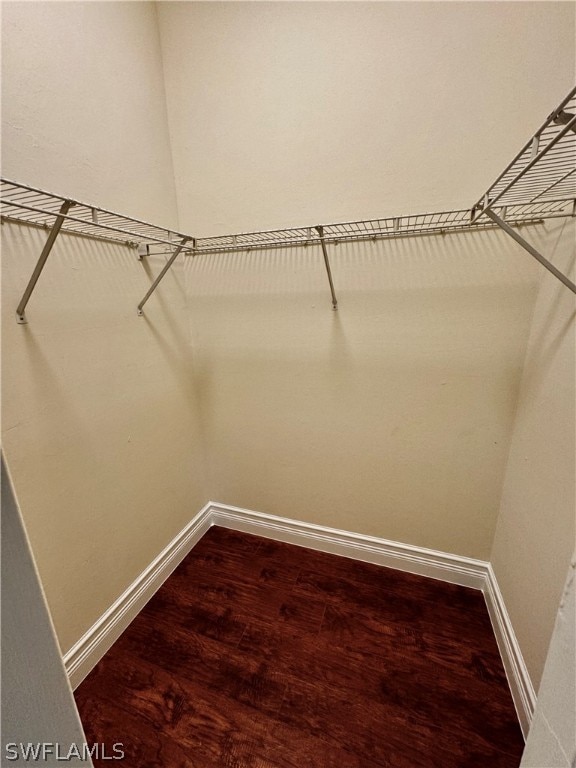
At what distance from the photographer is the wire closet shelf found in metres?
0.79

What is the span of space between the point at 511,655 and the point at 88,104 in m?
2.35

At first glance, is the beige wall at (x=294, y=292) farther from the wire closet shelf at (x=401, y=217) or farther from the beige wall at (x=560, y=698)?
the beige wall at (x=560, y=698)

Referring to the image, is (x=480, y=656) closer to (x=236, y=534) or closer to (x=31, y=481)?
(x=236, y=534)

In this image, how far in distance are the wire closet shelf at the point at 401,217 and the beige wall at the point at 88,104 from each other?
9cm

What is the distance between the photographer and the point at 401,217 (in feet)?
3.16

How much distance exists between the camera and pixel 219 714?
40.6 inches

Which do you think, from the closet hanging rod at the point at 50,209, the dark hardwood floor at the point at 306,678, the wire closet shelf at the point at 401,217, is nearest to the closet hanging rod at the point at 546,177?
the wire closet shelf at the point at 401,217

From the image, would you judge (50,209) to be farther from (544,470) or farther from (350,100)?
(544,470)

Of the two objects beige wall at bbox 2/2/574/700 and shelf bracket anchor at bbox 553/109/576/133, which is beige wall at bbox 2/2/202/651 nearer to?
beige wall at bbox 2/2/574/700

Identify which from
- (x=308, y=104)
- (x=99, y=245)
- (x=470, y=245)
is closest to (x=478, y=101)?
(x=470, y=245)

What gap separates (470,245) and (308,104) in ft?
2.62

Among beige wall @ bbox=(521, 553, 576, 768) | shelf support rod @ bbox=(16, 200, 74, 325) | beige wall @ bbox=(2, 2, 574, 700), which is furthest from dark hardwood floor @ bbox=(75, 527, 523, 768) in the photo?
shelf support rod @ bbox=(16, 200, 74, 325)

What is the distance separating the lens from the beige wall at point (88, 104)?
87cm

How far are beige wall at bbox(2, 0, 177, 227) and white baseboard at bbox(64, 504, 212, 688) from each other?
153 centimetres
